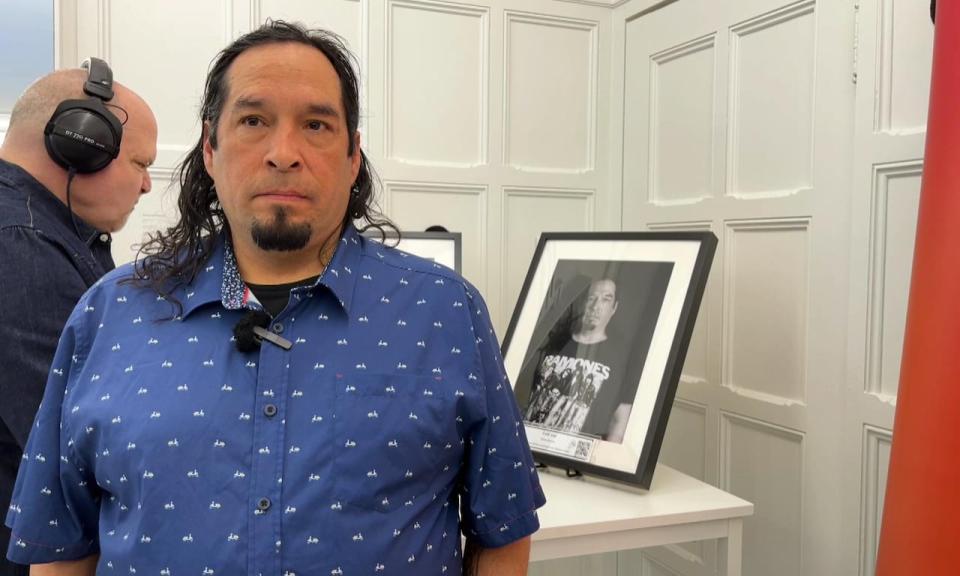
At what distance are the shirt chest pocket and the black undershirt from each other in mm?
155

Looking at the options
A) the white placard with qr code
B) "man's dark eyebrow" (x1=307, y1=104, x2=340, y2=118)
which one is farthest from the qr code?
"man's dark eyebrow" (x1=307, y1=104, x2=340, y2=118)

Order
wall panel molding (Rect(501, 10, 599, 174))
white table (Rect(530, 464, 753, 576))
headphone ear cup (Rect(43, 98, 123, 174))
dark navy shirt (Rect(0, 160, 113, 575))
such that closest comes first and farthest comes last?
dark navy shirt (Rect(0, 160, 113, 575)) → headphone ear cup (Rect(43, 98, 123, 174)) → white table (Rect(530, 464, 753, 576)) → wall panel molding (Rect(501, 10, 599, 174))

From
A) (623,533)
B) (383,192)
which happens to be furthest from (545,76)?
(623,533)

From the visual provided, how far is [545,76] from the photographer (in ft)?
7.93

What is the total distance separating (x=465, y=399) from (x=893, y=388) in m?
1.04

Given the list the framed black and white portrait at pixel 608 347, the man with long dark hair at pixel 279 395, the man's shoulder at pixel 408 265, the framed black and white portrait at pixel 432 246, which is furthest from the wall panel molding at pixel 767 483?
the man's shoulder at pixel 408 265

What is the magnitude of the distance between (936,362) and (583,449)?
0.75 meters

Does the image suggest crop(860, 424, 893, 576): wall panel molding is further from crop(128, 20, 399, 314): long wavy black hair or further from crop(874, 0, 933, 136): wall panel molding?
crop(128, 20, 399, 314): long wavy black hair

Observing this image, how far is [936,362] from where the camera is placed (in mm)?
1131

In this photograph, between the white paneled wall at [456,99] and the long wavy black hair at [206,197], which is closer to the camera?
the long wavy black hair at [206,197]

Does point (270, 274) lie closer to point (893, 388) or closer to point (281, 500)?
point (281, 500)

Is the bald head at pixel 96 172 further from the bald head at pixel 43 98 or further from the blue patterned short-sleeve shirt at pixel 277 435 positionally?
the blue patterned short-sleeve shirt at pixel 277 435

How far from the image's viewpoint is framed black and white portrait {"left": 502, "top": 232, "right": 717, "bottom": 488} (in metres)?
1.62

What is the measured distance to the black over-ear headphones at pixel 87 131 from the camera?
1.29 meters
